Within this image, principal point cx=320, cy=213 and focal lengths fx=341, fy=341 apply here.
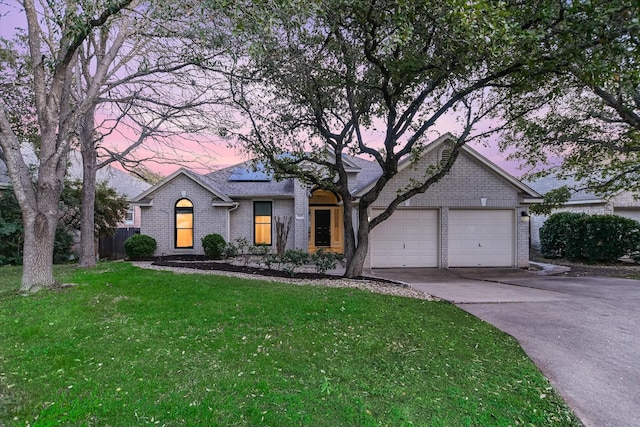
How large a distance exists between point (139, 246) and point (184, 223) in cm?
223

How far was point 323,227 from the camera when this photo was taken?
18.2 meters

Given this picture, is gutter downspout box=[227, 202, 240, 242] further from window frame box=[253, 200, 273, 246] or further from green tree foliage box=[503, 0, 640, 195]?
green tree foliage box=[503, 0, 640, 195]

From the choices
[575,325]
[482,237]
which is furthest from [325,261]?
[482,237]

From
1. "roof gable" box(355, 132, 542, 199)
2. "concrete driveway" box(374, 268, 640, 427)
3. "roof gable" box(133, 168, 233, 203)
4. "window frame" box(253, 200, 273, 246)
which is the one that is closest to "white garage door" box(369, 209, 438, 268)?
"roof gable" box(355, 132, 542, 199)

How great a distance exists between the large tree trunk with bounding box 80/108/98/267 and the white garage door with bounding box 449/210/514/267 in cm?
1342

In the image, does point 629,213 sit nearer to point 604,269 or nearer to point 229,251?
point 604,269

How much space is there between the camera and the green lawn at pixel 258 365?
3230 mm

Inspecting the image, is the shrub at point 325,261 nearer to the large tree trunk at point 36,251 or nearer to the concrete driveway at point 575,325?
the concrete driveway at point 575,325

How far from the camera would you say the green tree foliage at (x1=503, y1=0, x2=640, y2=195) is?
18.8 feet

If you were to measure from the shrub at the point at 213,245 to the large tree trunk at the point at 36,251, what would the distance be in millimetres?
7533

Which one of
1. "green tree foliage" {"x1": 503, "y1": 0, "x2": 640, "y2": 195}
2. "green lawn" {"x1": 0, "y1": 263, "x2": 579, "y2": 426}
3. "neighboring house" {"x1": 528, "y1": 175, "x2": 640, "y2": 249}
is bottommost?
"green lawn" {"x1": 0, "y1": 263, "x2": 579, "y2": 426}

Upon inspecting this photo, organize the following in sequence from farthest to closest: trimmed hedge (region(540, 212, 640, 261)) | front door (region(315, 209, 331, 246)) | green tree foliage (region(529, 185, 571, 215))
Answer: front door (region(315, 209, 331, 246))
trimmed hedge (region(540, 212, 640, 261))
green tree foliage (region(529, 185, 571, 215))

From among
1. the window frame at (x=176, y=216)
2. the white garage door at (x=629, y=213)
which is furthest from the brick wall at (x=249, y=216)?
the white garage door at (x=629, y=213)

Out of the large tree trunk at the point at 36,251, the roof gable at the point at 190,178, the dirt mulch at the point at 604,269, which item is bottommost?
the dirt mulch at the point at 604,269
